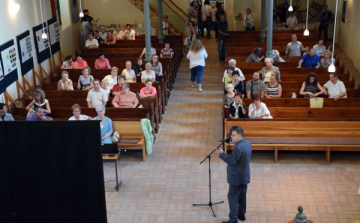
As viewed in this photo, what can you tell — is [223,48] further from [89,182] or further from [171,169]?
[89,182]

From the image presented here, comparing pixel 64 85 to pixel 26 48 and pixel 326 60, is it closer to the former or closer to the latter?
pixel 26 48

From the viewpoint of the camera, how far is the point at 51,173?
3.75m

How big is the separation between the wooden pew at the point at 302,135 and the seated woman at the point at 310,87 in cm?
152

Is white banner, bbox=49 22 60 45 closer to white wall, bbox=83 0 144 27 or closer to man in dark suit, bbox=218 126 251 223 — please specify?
white wall, bbox=83 0 144 27

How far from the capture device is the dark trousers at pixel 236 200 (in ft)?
22.0

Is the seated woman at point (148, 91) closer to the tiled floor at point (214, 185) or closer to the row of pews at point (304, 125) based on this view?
the tiled floor at point (214, 185)

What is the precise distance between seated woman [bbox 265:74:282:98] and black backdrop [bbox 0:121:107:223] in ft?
24.3

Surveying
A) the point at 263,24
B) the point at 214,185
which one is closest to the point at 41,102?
the point at 214,185

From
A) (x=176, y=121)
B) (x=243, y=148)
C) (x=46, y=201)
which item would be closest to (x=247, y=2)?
(x=176, y=121)

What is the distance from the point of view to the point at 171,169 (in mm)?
8906

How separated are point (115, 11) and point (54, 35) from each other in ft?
16.8

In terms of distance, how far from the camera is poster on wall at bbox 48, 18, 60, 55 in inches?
620

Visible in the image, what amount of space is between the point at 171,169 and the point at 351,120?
341 centimetres

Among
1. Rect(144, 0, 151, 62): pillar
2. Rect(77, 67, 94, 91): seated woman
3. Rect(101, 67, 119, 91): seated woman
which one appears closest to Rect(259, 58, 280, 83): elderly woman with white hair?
Rect(144, 0, 151, 62): pillar
